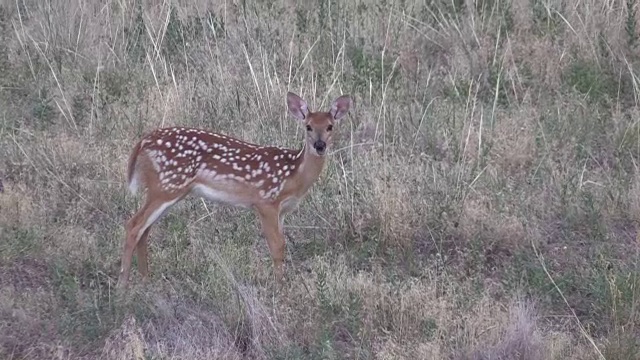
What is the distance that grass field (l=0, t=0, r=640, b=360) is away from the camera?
6.01 metres

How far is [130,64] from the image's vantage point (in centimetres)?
962

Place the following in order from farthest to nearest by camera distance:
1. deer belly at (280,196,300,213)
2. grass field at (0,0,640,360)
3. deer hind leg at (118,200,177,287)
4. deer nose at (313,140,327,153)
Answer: deer belly at (280,196,300,213) < deer nose at (313,140,327,153) < deer hind leg at (118,200,177,287) < grass field at (0,0,640,360)

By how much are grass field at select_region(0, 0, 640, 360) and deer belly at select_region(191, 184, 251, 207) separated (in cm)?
24

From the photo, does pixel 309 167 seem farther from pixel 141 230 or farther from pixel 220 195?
pixel 141 230

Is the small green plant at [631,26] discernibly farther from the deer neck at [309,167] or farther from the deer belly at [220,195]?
the deer belly at [220,195]

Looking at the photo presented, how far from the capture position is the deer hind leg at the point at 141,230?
22.0 ft

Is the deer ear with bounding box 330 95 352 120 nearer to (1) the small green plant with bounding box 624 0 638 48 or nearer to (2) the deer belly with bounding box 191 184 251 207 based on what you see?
(2) the deer belly with bounding box 191 184 251 207

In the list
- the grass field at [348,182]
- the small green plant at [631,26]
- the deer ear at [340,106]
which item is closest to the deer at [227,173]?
the deer ear at [340,106]

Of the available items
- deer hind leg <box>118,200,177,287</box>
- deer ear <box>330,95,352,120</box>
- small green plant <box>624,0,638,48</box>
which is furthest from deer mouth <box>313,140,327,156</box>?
small green plant <box>624,0,638,48</box>

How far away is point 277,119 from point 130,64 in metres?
1.57

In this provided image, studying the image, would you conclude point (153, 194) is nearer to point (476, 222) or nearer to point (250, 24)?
point (476, 222)

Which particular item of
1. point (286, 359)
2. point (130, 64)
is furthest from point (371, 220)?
point (130, 64)

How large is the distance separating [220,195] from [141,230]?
0.50m

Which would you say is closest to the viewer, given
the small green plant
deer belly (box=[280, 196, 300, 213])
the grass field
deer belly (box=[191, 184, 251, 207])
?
the grass field
